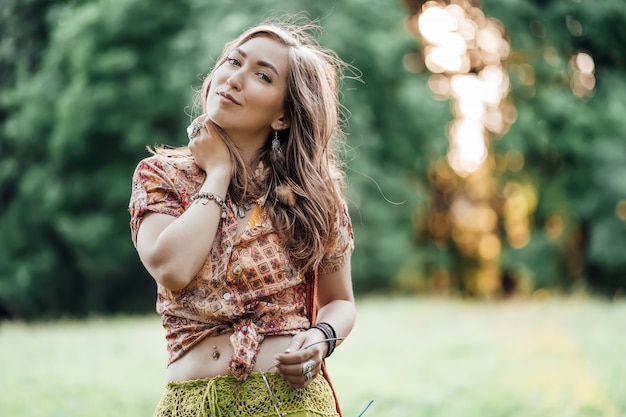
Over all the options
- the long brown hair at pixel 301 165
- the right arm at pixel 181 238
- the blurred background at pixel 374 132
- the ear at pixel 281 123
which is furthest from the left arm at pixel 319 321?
the blurred background at pixel 374 132

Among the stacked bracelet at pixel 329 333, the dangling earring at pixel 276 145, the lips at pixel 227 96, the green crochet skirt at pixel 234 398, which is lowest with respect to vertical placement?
the green crochet skirt at pixel 234 398

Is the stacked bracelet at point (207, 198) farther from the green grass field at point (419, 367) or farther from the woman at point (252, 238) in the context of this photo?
the green grass field at point (419, 367)

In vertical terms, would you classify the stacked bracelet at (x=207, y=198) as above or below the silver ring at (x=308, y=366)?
above

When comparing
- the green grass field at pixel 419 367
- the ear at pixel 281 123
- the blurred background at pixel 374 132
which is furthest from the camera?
the blurred background at pixel 374 132

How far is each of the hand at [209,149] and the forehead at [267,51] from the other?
238mm

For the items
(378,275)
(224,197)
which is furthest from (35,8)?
(224,197)

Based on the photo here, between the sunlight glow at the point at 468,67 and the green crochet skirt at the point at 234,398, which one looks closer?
the green crochet skirt at the point at 234,398

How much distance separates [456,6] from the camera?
57.9ft

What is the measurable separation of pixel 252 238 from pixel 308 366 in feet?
1.20

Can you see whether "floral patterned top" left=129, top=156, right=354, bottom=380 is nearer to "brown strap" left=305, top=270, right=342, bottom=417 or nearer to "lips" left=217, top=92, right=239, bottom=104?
"brown strap" left=305, top=270, right=342, bottom=417

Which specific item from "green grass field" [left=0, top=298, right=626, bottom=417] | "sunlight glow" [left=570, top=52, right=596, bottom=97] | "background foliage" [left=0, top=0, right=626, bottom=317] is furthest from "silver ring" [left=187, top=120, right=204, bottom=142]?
"sunlight glow" [left=570, top=52, right=596, bottom=97]

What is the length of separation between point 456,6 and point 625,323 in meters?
9.99

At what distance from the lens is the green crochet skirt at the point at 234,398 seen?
2.12 m

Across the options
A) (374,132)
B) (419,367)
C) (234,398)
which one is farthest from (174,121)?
(234,398)
